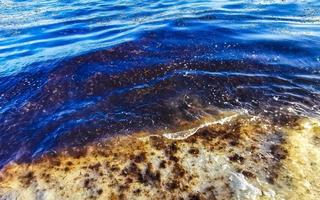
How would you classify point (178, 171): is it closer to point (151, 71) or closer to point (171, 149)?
point (171, 149)

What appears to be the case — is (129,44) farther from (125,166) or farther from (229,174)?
(229,174)

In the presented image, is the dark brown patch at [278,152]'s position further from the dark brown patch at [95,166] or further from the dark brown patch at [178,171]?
the dark brown patch at [95,166]

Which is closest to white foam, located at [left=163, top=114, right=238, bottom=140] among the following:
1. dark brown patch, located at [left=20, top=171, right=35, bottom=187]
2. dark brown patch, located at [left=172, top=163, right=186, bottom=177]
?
dark brown patch, located at [left=172, top=163, right=186, bottom=177]

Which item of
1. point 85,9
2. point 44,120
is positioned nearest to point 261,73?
point 44,120

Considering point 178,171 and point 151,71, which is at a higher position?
point 151,71

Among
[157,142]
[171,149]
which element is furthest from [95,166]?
[171,149]

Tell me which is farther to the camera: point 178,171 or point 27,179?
point 27,179
